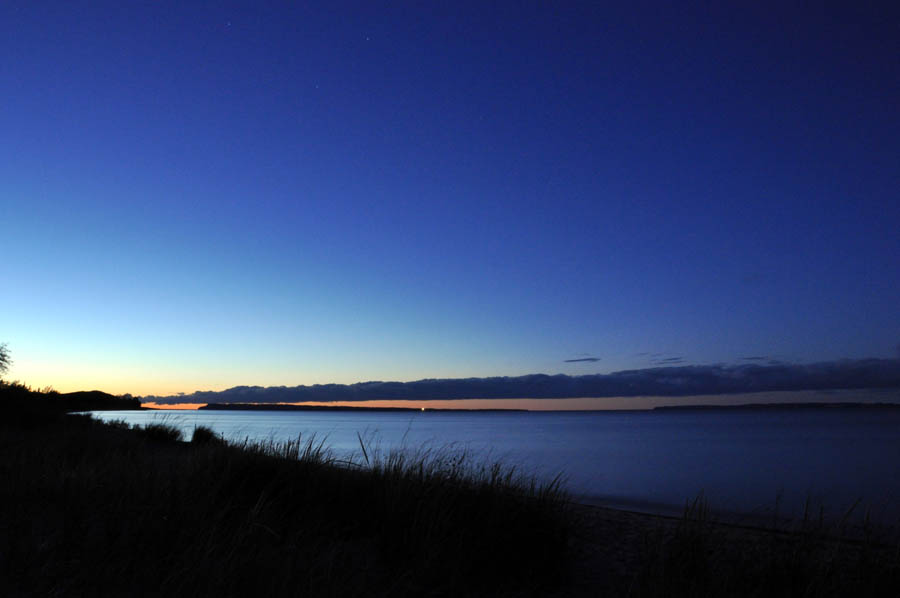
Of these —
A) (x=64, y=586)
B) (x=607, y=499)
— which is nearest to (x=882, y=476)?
(x=607, y=499)

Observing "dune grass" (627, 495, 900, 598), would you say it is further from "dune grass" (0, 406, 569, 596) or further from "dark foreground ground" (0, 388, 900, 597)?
"dune grass" (0, 406, 569, 596)

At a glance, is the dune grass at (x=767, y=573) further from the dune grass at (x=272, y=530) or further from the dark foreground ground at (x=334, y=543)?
the dune grass at (x=272, y=530)

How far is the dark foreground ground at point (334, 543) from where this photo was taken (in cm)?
414

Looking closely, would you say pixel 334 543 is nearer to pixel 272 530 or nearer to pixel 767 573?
pixel 272 530

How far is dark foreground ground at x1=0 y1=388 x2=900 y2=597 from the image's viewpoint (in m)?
4.14

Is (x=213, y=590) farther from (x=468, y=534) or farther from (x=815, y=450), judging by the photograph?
(x=815, y=450)

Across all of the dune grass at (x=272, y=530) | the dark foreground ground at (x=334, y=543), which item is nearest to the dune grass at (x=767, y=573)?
the dark foreground ground at (x=334, y=543)

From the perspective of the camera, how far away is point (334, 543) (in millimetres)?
6109

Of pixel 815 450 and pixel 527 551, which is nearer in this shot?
pixel 527 551

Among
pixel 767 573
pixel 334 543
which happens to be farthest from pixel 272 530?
pixel 767 573

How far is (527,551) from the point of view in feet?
23.2

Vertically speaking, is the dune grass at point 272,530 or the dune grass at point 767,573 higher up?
the dune grass at point 272,530

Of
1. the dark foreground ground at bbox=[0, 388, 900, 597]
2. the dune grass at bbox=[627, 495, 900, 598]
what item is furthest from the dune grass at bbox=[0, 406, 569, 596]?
the dune grass at bbox=[627, 495, 900, 598]

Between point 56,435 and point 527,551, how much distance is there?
1340 cm
